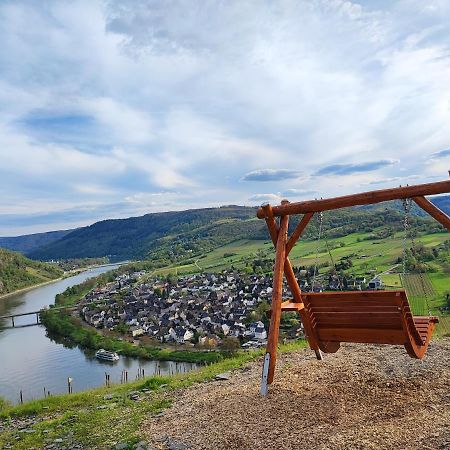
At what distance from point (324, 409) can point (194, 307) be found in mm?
66127

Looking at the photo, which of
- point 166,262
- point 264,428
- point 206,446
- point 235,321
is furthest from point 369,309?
point 166,262

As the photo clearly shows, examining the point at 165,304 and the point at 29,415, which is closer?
the point at 29,415

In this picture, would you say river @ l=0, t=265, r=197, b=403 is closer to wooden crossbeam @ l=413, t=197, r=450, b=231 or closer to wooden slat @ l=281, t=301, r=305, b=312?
wooden slat @ l=281, t=301, r=305, b=312

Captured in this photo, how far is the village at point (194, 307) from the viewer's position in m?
49.0

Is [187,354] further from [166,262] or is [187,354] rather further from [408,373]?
[166,262]

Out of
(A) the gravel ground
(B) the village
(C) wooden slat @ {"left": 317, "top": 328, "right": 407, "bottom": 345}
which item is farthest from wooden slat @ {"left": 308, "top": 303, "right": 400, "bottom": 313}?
(B) the village

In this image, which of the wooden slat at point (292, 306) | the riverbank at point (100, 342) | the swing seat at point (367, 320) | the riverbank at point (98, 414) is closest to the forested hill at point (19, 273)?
the riverbank at point (100, 342)

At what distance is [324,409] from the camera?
5762 millimetres

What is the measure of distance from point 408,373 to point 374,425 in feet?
6.58

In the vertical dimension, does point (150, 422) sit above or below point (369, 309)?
below

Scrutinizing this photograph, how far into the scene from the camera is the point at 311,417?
5555 mm

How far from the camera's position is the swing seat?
18.8ft

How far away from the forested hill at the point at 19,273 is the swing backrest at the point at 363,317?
11746 centimetres

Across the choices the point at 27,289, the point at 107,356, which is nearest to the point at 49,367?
the point at 107,356
